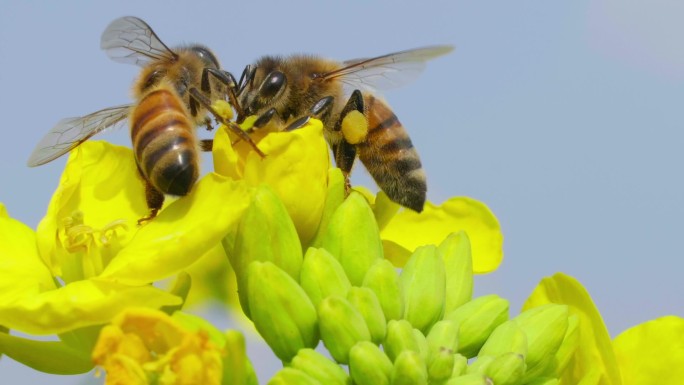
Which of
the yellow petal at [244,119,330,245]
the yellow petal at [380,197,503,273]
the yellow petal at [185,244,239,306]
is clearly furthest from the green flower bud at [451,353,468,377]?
the yellow petal at [185,244,239,306]

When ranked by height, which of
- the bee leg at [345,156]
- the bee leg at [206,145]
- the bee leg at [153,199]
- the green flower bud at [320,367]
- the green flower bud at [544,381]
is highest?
the bee leg at [206,145]

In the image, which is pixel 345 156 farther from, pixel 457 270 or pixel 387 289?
pixel 387 289

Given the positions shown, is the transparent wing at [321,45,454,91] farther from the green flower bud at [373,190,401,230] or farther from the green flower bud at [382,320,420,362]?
the green flower bud at [382,320,420,362]

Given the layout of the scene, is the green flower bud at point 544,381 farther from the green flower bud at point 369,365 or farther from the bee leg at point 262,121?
the bee leg at point 262,121

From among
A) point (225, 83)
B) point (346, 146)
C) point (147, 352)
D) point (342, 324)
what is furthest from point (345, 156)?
point (147, 352)

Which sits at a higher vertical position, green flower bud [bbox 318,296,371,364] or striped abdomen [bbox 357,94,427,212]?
striped abdomen [bbox 357,94,427,212]

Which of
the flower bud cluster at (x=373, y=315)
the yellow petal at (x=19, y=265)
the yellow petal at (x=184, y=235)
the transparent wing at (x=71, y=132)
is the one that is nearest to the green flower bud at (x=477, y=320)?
the flower bud cluster at (x=373, y=315)

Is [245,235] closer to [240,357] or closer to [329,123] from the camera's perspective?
[240,357]
